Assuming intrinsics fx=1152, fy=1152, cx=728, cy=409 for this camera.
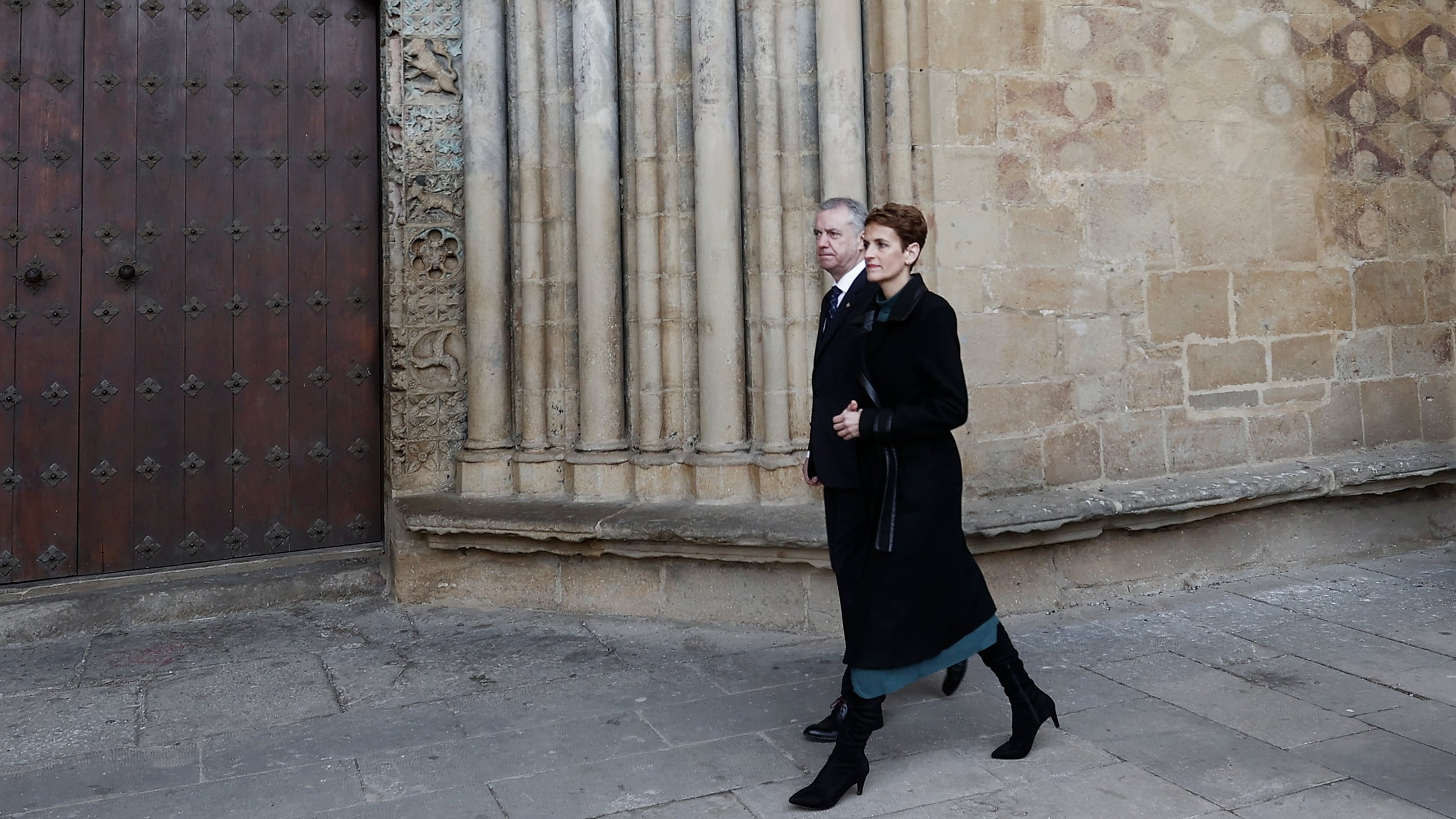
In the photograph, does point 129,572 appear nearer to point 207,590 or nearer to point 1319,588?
Answer: point 207,590

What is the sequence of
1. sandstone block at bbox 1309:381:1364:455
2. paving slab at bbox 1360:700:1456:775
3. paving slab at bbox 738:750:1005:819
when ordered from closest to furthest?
paving slab at bbox 738:750:1005:819, paving slab at bbox 1360:700:1456:775, sandstone block at bbox 1309:381:1364:455

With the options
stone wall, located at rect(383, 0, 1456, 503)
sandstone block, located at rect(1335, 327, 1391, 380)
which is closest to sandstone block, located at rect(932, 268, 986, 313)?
stone wall, located at rect(383, 0, 1456, 503)

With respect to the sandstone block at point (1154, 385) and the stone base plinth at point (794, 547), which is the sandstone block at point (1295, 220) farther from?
the stone base plinth at point (794, 547)

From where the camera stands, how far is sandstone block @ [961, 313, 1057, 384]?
13.9 feet

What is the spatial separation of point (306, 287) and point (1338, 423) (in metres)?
4.31

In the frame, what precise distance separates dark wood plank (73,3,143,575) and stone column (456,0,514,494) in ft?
4.12

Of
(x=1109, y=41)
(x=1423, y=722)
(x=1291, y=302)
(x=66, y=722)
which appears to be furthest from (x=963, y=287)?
(x=66, y=722)

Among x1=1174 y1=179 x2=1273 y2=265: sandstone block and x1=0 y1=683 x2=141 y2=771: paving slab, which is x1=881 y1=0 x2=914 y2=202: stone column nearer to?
x1=1174 y1=179 x2=1273 y2=265: sandstone block

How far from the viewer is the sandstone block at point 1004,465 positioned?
4230 mm

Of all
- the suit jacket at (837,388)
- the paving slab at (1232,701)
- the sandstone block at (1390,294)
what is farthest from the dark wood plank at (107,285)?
the sandstone block at (1390,294)

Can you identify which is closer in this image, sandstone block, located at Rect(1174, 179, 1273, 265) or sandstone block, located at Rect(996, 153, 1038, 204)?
sandstone block, located at Rect(996, 153, 1038, 204)

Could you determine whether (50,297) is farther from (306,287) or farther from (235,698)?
(235,698)

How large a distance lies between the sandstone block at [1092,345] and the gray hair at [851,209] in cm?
175

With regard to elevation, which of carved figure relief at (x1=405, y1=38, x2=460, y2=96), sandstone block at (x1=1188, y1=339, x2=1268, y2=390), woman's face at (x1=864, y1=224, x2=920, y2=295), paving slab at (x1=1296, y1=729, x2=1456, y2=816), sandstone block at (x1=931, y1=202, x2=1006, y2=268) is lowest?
paving slab at (x1=1296, y1=729, x2=1456, y2=816)
